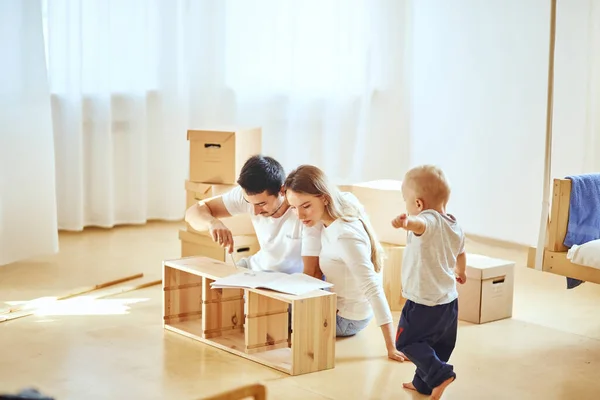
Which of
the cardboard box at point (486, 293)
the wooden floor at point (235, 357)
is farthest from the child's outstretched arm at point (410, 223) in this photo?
the cardboard box at point (486, 293)

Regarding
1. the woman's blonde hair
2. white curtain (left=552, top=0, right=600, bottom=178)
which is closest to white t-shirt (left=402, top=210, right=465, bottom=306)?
the woman's blonde hair

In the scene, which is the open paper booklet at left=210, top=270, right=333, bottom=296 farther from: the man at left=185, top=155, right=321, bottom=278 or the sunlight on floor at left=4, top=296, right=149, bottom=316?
the sunlight on floor at left=4, top=296, right=149, bottom=316

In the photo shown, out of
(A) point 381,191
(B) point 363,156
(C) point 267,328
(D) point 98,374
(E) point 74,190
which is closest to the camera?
(D) point 98,374

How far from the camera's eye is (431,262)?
112 inches

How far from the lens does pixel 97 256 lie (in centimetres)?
489

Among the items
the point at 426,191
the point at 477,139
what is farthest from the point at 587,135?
the point at 426,191

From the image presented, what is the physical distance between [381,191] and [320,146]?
2.06 m

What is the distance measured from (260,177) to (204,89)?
2573mm

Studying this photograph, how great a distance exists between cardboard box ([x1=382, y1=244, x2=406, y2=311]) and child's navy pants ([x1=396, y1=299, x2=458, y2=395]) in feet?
3.45

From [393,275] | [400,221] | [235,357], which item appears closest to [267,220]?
[235,357]

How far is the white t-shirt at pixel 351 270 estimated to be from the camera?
323 centimetres

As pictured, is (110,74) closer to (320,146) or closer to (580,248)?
(320,146)

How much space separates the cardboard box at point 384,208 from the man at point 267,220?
24.5 inches

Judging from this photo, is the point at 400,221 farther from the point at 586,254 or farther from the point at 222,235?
the point at 586,254
